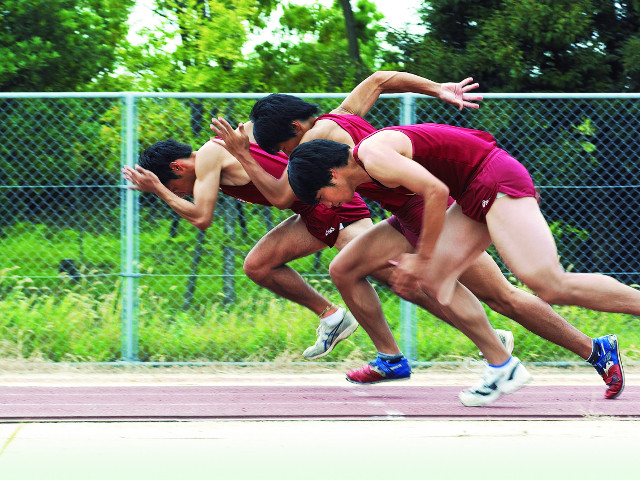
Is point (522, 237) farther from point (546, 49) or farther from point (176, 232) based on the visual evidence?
point (546, 49)

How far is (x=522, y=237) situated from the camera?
4363 mm

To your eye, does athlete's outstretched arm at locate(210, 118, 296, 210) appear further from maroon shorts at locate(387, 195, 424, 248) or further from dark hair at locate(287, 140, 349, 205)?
maroon shorts at locate(387, 195, 424, 248)

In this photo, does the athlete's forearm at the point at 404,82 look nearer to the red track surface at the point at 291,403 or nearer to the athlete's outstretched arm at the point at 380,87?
the athlete's outstretched arm at the point at 380,87

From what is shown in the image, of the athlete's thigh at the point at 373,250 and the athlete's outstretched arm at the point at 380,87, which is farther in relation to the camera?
the athlete's outstretched arm at the point at 380,87

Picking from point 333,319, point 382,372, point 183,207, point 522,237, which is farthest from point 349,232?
point 522,237

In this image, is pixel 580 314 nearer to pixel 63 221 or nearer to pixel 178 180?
pixel 178 180

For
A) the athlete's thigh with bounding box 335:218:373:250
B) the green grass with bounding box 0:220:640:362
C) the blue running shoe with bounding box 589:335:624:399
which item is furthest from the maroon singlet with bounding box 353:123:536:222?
the green grass with bounding box 0:220:640:362

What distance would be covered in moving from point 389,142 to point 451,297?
933 millimetres

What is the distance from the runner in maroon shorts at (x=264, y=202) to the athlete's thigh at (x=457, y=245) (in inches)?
41.4

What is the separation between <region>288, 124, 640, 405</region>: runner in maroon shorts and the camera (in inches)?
166

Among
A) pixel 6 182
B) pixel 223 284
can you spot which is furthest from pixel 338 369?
pixel 6 182

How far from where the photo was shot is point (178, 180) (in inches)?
224

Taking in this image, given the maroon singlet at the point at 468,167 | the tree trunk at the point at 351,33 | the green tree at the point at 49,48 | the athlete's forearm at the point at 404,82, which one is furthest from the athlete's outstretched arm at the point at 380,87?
the green tree at the point at 49,48

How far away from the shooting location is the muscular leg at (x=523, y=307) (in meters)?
4.93
